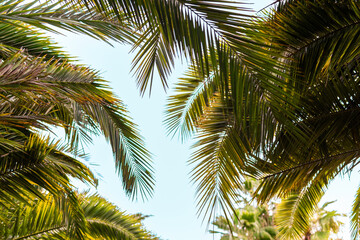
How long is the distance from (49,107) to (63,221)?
1641mm

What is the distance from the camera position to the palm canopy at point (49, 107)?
256cm

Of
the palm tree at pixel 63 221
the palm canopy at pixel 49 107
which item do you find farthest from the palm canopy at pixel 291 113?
the palm tree at pixel 63 221

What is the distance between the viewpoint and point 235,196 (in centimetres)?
428

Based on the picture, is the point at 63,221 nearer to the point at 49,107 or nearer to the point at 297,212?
the point at 49,107

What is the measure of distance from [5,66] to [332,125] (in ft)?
9.82

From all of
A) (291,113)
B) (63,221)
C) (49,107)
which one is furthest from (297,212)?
(49,107)

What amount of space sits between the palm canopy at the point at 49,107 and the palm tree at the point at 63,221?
359 millimetres

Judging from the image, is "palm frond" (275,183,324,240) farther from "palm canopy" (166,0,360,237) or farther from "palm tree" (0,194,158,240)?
"palm tree" (0,194,158,240)

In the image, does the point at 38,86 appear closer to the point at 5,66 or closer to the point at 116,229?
the point at 5,66

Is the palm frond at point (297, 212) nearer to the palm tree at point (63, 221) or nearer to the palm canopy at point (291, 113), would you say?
the palm canopy at point (291, 113)

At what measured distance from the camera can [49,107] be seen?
3.90 meters

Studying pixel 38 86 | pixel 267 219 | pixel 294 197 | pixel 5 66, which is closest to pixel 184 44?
pixel 38 86

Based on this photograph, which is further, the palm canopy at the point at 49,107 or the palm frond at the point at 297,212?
the palm frond at the point at 297,212

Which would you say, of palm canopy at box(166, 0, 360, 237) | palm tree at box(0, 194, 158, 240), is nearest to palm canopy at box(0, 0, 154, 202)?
palm tree at box(0, 194, 158, 240)
